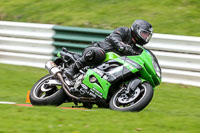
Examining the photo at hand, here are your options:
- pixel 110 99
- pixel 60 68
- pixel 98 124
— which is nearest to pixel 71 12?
pixel 60 68

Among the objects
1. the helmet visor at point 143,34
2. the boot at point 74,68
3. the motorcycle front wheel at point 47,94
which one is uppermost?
the helmet visor at point 143,34

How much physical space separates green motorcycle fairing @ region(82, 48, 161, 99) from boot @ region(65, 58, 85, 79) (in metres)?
0.28

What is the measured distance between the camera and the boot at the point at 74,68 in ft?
22.5

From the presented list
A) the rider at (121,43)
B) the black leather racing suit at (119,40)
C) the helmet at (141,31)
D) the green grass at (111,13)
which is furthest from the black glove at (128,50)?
the green grass at (111,13)

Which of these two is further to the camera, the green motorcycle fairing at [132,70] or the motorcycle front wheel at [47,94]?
the motorcycle front wheel at [47,94]

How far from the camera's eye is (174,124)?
5.23m

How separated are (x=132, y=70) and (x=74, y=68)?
1.12 meters

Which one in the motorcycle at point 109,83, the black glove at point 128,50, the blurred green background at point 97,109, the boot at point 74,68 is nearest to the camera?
the blurred green background at point 97,109

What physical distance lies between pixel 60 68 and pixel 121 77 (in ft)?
4.32

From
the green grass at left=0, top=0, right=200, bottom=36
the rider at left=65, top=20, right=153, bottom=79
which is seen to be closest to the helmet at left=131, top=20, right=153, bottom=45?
the rider at left=65, top=20, right=153, bottom=79

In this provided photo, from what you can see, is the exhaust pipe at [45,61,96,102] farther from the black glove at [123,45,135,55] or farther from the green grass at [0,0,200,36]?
the green grass at [0,0,200,36]

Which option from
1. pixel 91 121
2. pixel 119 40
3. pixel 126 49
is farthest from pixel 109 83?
pixel 91 121

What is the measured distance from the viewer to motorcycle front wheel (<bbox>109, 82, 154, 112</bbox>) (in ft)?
19.5

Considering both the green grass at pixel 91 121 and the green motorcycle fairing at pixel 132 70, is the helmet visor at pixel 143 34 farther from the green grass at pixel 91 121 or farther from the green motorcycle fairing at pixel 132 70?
the green grass at pixel 91 121
